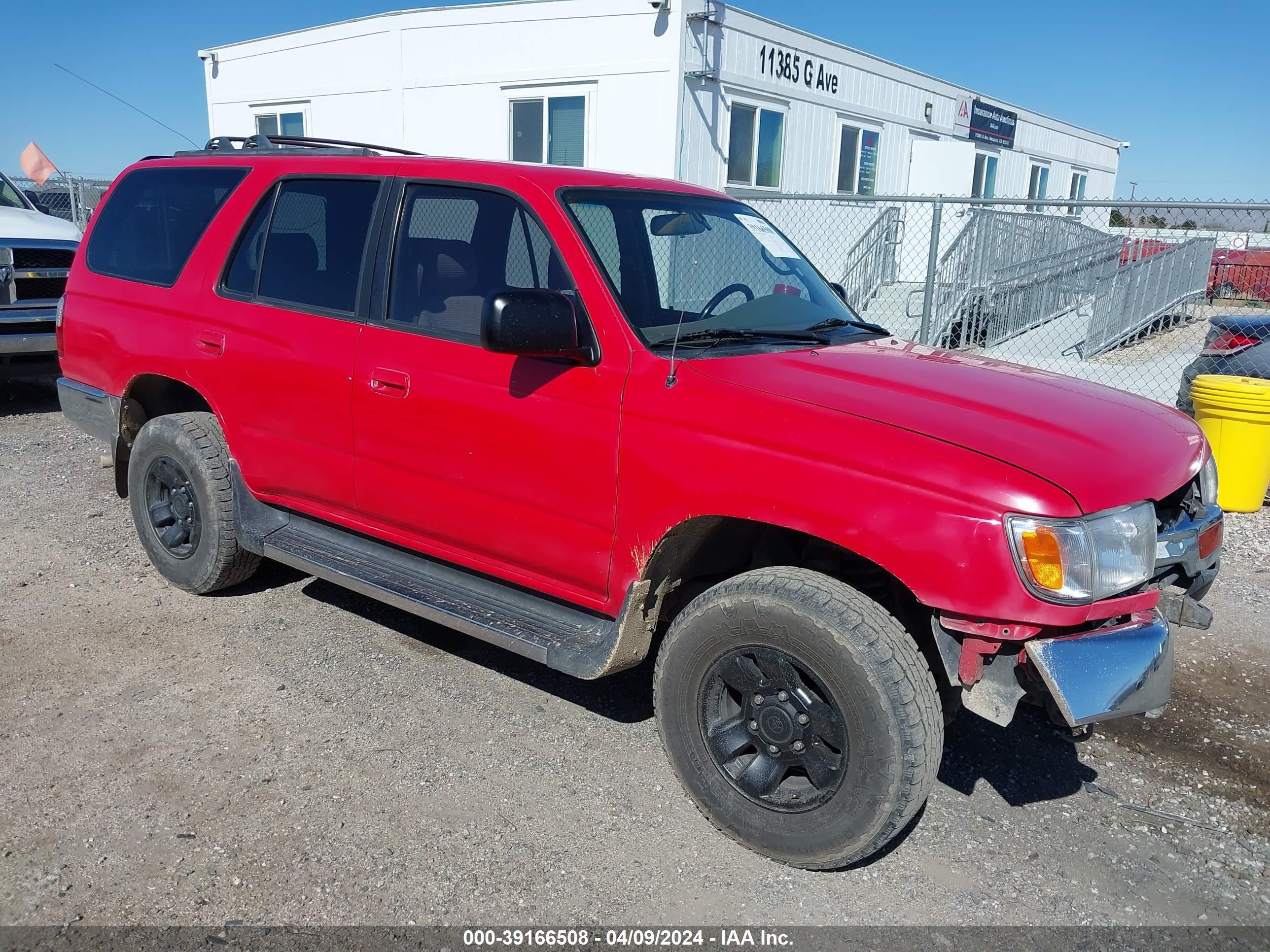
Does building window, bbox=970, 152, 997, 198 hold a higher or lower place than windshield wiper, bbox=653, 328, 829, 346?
higher

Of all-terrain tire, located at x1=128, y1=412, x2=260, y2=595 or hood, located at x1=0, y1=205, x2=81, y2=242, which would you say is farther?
hood, located at x1=0, y1=205, x2=81, y2=242

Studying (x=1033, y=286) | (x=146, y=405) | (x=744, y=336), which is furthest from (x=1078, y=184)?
(x=146, y=405)

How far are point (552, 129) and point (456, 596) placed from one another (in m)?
9.64

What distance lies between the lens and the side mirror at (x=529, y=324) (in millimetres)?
2992

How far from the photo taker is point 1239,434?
21.7 feet

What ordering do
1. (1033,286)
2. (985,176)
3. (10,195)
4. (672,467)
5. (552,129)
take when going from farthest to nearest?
1. (985,176)
2. (1033,286)
3. (552,129)
4. (10,195)
5. (672,467)

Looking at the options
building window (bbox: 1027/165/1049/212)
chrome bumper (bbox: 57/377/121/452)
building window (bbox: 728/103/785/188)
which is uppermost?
building window (bbox: 1027/165/1049/212)

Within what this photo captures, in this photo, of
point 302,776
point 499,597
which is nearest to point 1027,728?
point 499,597

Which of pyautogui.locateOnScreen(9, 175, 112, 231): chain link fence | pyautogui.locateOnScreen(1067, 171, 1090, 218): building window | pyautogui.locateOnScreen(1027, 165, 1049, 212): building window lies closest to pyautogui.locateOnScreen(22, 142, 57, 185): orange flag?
pyautogui.locateOnScreen(9, 175, 112, 231): chain link fence

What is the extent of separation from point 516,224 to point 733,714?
190 centimetres

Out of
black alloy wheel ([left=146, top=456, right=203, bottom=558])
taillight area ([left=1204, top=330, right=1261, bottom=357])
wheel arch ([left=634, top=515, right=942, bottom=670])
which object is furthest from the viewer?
taillight area ([left=1204, top=330, right=1261, bottom=357])

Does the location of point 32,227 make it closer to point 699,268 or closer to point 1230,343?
point 699,268

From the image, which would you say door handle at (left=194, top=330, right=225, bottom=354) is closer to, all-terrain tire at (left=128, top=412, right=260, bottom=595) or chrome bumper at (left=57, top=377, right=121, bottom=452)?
all-terrain tire at (left=128, top=412, right=260, bottom=595)

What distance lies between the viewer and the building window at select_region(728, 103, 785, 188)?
12070mm
